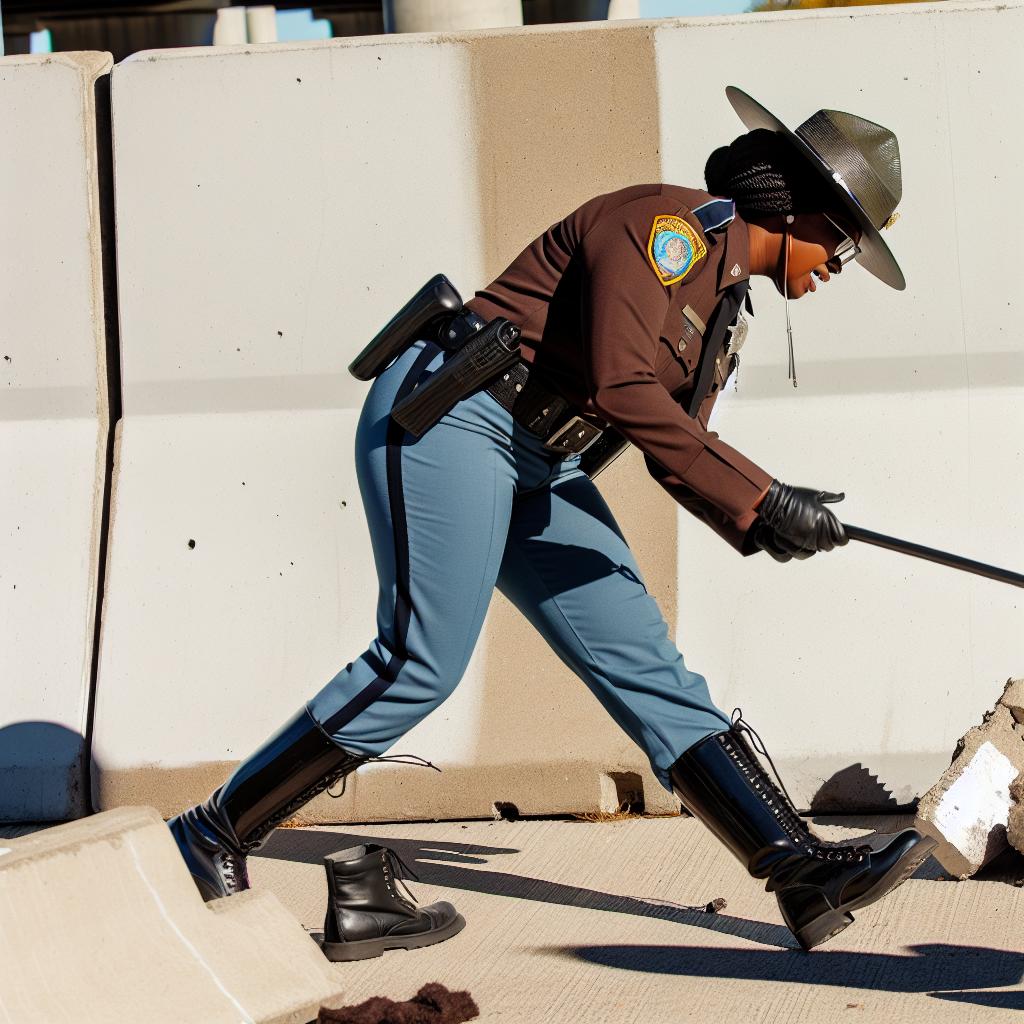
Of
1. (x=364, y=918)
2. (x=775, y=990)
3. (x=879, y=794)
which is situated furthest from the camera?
(x=879, y=794)

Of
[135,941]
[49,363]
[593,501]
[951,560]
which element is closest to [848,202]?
[951,560]

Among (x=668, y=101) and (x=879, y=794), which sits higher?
(x=668, y=101)

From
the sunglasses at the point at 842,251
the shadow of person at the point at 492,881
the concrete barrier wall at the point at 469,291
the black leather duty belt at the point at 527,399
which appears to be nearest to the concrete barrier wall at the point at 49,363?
the concrete barrier wall at the point at 469,291

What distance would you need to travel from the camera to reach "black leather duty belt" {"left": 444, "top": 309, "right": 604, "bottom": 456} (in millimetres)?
2695

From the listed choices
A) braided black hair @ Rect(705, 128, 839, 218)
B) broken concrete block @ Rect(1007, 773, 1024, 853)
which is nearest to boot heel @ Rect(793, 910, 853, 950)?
broken concrete block @ Rect(1007, 773, 1024, 853)

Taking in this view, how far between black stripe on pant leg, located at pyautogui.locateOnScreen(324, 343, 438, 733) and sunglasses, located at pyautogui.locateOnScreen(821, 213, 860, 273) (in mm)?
733

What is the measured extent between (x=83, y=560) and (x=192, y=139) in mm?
1103

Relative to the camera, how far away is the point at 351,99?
12.3 ft

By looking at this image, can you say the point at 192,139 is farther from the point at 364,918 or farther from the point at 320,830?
the point at 364,918

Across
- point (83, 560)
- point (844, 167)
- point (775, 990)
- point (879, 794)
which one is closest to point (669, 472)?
point (844, 167)

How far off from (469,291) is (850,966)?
73.8 inches

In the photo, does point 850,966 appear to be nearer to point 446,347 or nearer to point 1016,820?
point 1016,820

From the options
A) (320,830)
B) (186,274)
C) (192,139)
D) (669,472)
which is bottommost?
(320,830)

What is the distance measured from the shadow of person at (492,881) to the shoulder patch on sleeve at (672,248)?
50.2 inches
